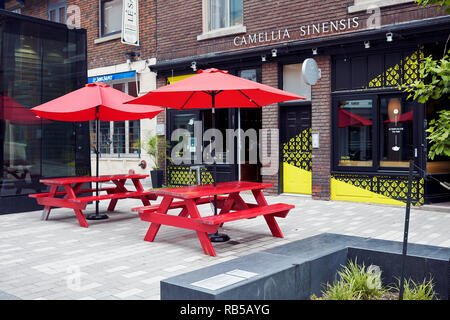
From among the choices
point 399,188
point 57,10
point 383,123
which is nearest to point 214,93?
point 383,123

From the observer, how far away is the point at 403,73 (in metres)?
10.0

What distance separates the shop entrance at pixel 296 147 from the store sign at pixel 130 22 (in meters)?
5.72

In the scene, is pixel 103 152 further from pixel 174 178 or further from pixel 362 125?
pixel 362 125

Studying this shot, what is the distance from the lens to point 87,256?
243 inches

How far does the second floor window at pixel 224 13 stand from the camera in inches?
510

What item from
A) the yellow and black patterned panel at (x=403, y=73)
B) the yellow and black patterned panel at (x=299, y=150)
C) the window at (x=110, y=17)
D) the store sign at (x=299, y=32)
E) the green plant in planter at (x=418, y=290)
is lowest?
the green plant in planter at (x=418, y=290)

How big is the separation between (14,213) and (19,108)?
222 centimetres

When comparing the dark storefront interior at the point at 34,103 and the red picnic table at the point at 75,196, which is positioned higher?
the dark storefront interior at the point at 34,103

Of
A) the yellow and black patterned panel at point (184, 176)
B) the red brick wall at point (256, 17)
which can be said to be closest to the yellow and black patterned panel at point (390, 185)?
the red brick wall at point (256, 17)

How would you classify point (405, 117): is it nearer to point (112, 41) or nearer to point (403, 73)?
point (403, 73)

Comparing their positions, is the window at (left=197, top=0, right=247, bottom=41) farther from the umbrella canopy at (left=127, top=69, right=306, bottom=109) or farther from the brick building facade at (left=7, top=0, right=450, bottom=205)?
the umbrella canopy at (left=127, top=69, right=306, bottom=109)

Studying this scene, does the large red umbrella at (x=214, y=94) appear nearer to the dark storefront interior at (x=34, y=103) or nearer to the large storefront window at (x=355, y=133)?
the large storefront window at (x=355, y=133)

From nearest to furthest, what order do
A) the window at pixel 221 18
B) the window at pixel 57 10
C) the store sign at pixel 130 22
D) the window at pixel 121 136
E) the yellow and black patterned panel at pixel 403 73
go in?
1. the yellow and black patterned panel at pixel 403 73
2. the window at pixel 221 18
3. the store sign at pixel 130 22
4. the window at pixel 121 136
5. the window at pixel 57 10

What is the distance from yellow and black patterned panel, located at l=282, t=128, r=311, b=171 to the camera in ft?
38.2
